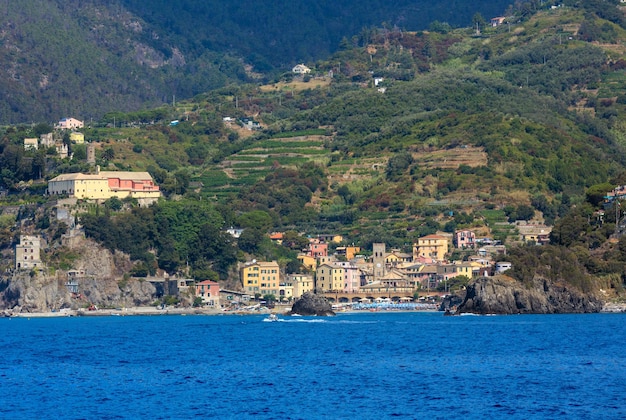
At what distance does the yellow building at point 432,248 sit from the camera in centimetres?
14162

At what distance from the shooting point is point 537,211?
492ft

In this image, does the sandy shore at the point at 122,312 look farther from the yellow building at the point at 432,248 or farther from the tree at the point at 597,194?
the tree at the point at 597,194

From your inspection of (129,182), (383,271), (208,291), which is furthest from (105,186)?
(383,271)

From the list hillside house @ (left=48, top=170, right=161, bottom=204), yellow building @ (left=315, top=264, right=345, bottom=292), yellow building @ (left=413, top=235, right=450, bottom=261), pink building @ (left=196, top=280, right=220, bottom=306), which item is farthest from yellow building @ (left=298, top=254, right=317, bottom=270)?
hillside house @ (left=48, top=170, right=161, bottom=204)

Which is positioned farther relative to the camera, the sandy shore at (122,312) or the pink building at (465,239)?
the pink building at (465,239)

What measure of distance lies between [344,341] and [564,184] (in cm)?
7873

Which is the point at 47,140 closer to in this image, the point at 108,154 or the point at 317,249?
the point at 108,154

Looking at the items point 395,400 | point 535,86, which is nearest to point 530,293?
point 395,400

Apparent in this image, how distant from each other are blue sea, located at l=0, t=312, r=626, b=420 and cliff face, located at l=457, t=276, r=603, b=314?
5099 millimetres

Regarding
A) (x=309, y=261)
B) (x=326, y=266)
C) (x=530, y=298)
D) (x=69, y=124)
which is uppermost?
(x=69, y=124)

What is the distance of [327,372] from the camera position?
63.8 meters

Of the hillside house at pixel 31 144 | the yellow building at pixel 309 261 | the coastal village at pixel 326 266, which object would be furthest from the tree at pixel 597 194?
the hillside house at pixel 31 144

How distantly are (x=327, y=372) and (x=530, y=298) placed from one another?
43869mm

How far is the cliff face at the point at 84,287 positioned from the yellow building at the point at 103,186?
7.61 m
